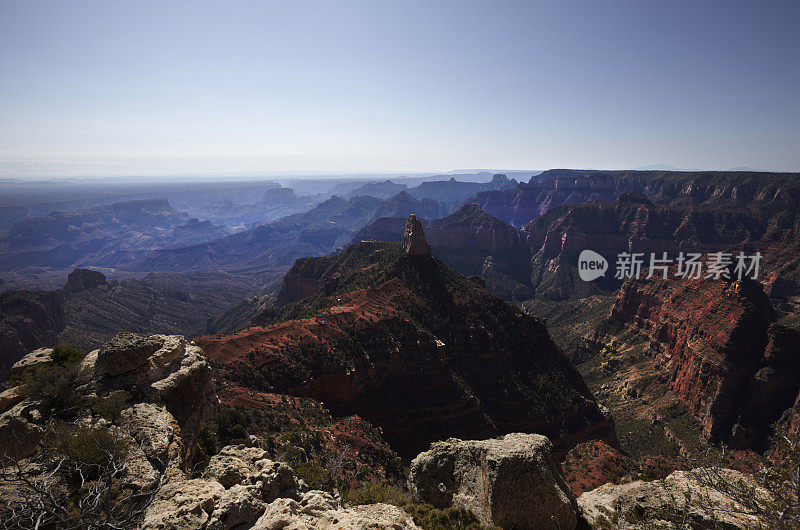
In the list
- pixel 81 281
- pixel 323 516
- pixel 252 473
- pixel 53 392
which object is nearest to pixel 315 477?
pixel 252 473

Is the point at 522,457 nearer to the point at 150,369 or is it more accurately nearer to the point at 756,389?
the point at 150,369

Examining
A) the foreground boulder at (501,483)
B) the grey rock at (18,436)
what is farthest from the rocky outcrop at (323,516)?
the grey rock at (18,436)

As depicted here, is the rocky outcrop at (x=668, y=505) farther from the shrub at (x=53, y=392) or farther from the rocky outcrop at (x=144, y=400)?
the shrub at (x=53, y=392)

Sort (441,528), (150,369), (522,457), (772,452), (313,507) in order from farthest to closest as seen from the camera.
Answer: (772,452), (522,457), (150,369), (441,528), (313,507)

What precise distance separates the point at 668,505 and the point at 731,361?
6734cm

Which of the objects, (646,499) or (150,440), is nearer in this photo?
(150,440)

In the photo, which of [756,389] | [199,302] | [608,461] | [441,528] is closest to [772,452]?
[756,389]

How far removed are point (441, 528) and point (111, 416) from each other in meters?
16.5

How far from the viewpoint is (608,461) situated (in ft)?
138

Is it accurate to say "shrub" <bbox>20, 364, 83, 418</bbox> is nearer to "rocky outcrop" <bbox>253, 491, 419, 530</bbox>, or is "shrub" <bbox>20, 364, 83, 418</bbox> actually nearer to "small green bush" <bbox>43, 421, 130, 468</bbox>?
"small green bush" <bbox>43, 421, 130, 468</bbox>

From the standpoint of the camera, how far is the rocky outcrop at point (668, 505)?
15.1m

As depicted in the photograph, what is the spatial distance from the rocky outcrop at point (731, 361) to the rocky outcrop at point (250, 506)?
72375 mm

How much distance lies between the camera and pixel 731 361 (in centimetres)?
6234

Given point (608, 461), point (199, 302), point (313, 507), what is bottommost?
point (199, 302)
